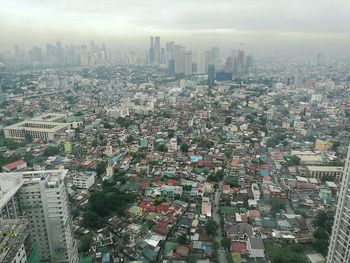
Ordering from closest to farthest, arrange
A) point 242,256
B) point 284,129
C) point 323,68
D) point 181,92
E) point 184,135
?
1. point 242,256
2. point 184,135
3. point 284,129
4. point 181,92
5. point 323,68

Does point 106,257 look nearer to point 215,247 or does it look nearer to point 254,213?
point 215,247

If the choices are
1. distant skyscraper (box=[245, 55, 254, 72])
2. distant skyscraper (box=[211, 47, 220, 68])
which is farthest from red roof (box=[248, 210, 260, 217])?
distant skyscraper (box=[211, 47, 220, 68])

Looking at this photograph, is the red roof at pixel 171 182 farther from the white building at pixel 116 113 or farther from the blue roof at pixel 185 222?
the white building at pixel 116 113

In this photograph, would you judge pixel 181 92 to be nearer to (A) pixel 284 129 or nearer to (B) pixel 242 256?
(A) pixel 284 129

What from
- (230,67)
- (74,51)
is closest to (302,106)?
(230,67)

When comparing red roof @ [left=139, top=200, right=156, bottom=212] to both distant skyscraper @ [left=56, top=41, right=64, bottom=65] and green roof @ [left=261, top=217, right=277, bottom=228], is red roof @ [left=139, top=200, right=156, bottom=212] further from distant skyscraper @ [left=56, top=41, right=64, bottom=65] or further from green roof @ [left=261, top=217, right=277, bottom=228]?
distant skyscraper @ [left=56, top=41, right=64, bottom=65]

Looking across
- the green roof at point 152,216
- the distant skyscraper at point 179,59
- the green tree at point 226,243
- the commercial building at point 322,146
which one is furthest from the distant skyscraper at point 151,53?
the green tree at point 226,243

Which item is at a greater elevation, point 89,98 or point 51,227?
point 51,227
